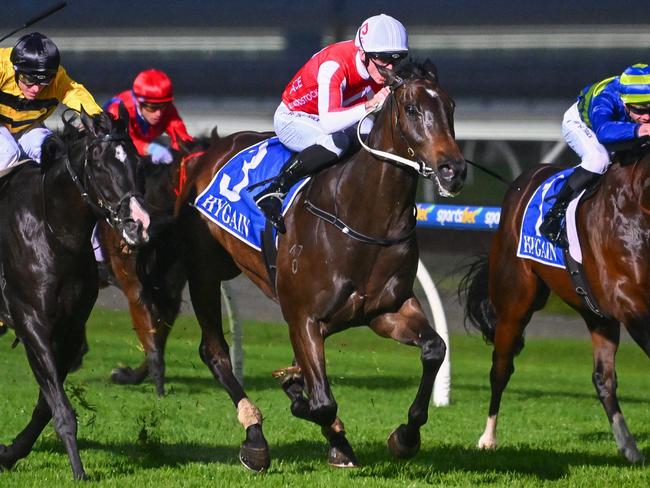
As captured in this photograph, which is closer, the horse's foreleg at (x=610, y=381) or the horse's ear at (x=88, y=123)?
the horse's ear at (x=88, y=123)

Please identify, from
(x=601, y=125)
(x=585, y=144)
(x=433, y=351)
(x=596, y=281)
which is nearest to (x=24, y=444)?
(x=433, y=351)

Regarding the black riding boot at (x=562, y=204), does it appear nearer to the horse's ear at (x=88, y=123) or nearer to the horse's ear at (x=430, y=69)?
the horse's ear at (x=430, y=69)

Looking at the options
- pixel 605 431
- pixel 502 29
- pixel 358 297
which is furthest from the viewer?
pixel 502 29

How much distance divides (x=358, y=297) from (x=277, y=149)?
4.03 ft

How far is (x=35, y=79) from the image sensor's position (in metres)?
5.71

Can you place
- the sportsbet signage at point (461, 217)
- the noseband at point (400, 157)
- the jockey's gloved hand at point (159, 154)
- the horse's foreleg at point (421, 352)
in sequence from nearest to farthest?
the noseband at point (400, 157)
the horse's foreleg at point (421, 352)
the sportsbet signage at point (461, 217)
the jockey's gloved hand at point (159, 154)

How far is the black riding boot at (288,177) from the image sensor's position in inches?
224

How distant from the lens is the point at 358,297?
542 centimetres

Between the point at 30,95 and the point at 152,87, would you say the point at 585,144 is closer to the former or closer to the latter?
the point at 30,95

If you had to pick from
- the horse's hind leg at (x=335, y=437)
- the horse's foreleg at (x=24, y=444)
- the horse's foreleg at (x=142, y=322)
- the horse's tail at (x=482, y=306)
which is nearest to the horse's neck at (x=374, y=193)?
the horse's hind leg at (x=335, y=437)

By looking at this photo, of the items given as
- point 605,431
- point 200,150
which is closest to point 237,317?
point 200,150

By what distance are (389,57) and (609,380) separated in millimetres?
2217

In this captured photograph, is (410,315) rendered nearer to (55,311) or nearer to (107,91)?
(55,311)

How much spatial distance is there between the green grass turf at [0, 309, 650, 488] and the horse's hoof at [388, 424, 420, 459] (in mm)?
103
